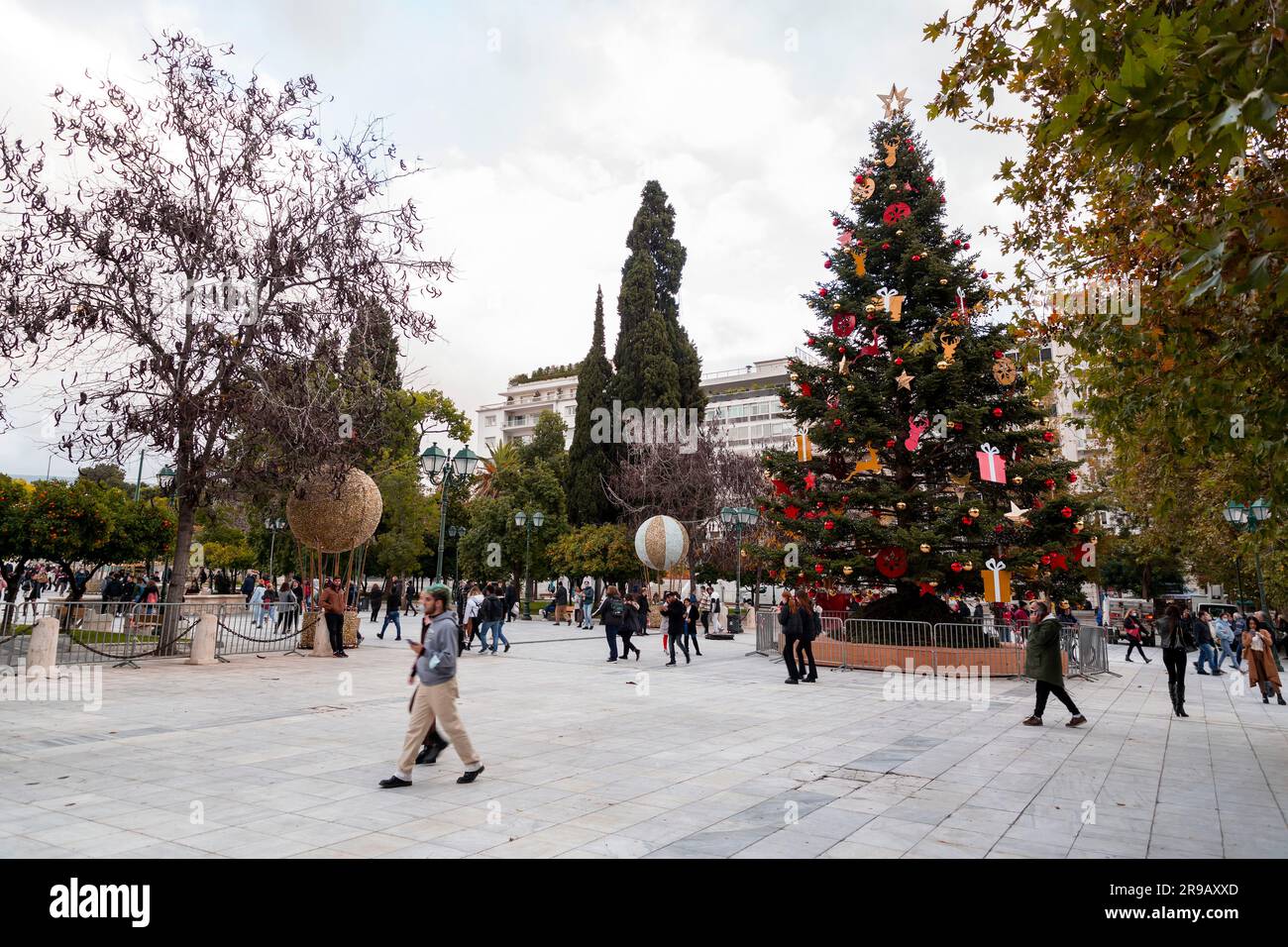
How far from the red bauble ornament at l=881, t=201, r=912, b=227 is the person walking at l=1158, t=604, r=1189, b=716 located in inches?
423

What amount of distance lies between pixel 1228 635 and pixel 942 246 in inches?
609

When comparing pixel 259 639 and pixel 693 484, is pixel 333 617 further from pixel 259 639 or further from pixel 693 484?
pixel 693 484

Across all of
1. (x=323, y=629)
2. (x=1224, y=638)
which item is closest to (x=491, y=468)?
(x=323, y=629)

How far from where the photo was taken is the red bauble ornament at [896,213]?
60.8 feet

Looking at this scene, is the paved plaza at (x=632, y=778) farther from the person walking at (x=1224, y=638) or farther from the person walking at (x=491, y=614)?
the person walking at (x=1224, y=638)

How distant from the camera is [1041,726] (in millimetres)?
10375

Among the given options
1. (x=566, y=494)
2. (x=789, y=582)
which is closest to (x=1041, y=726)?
(x=789, y=582)

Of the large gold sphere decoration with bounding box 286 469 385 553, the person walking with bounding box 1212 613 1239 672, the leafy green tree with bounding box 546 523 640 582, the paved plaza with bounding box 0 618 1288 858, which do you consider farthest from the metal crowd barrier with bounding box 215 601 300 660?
the person walking with bounding box 1212 613 1239 672

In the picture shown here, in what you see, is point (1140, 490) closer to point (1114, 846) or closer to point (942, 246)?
point (942, 246)

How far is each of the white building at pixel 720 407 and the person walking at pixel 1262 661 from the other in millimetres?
41568

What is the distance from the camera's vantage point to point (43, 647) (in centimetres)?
1224

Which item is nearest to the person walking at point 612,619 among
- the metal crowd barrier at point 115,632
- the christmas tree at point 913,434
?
the christmas tree at point 913,434

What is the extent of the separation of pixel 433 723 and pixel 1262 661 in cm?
1503
